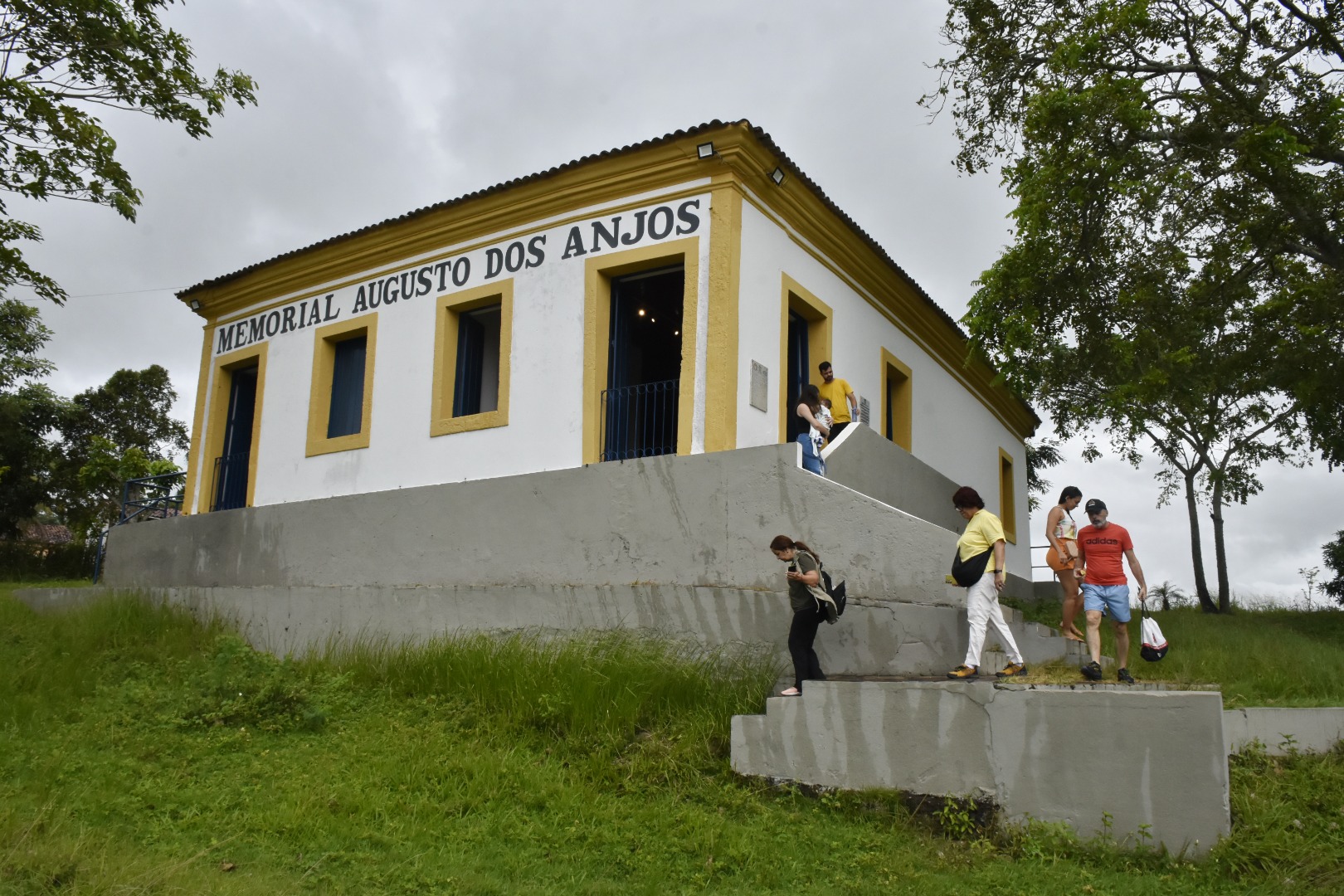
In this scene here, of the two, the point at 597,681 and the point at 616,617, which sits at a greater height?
the point at 616,617

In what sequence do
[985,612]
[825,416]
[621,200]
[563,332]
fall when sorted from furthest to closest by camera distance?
[563,332], [621,200], [825,416], [985,612]

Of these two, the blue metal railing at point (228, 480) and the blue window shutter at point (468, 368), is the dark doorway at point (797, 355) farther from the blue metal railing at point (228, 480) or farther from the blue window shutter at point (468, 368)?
the blue metal railing at point (228, 480)

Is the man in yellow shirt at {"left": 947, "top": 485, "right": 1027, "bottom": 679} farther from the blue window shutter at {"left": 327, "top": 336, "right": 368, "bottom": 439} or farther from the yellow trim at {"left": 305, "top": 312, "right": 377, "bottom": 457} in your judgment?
the blue window shutter at {"left": 327, "top": 336, "right": 368, "bottom": 439}

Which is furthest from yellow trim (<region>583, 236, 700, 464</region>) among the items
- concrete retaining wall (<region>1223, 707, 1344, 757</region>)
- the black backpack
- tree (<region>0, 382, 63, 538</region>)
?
tree (<region>0, 382, 63, 538</region>)

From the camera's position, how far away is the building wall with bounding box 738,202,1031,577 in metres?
9.97

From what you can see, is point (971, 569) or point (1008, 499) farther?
point (1008, 499)

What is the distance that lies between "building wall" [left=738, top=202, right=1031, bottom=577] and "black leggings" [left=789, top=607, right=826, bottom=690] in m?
2.74

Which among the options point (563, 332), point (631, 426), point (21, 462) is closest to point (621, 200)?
point (563, 332)

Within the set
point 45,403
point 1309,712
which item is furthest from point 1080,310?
point 45,403

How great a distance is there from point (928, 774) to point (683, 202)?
18.7 ft

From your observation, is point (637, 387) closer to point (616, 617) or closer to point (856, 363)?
point (616, 617)

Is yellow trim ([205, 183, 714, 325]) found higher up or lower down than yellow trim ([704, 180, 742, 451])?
higher up

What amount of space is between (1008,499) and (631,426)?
391 inches

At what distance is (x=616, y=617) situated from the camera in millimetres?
8492
